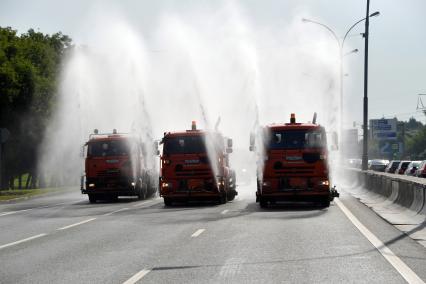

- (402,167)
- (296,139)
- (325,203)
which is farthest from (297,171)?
(402,167)

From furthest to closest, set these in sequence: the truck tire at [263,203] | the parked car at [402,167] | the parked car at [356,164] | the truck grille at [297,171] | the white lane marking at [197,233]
→ the parked car at [356,164] < the parked car at [402,167] < the truck tire at [263,203] < the truck grille at [297,171] < the white lane marking at [197,233]

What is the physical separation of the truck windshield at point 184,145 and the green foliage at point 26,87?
995 inches

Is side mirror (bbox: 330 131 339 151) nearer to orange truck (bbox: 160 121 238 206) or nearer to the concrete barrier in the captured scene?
the concrete barrier

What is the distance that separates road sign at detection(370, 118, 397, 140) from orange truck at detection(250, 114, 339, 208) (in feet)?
135

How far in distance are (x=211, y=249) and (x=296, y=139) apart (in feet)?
42.2

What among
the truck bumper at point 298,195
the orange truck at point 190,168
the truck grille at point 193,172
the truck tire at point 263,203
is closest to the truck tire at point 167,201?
the orange truck at point 190,168

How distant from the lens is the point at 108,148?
35469mm

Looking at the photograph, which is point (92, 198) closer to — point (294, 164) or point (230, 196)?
point (230, 196)

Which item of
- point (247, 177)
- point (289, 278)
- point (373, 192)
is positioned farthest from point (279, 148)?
point (247, 177)

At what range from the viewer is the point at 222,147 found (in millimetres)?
31422

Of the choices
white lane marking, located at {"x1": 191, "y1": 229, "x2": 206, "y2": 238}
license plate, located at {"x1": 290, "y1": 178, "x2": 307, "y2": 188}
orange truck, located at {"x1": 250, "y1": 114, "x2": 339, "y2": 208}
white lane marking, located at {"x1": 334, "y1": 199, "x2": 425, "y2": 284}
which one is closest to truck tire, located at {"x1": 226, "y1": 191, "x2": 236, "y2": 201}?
orange truck, located at {"x1": 250, "y1": 114, "x2": 339, "y2": 208}

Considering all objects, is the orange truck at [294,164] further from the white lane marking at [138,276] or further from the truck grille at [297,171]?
the white lane marking at [138,276]

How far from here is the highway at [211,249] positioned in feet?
39.3

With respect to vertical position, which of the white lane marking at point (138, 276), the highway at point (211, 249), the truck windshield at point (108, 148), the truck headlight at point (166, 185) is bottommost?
the white lane marking at point (138, 276)
